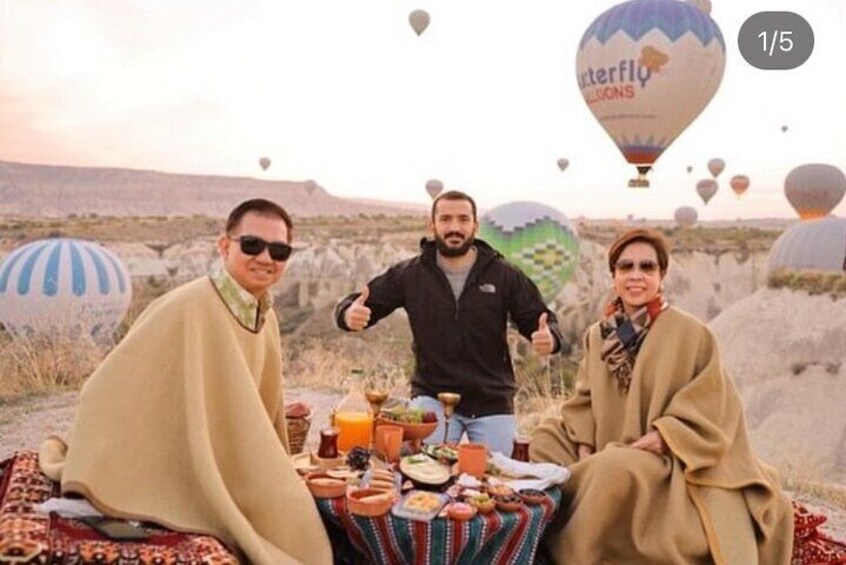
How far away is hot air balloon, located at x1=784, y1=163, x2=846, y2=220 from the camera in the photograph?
35406 mm

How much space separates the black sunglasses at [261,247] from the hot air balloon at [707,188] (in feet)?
157

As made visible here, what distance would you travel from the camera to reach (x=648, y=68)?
58.6ft

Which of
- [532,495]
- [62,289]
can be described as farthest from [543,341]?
[62,289]

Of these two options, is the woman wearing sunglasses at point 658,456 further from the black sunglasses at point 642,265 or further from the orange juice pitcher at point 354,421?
the orange juice pitcher at point 354,421

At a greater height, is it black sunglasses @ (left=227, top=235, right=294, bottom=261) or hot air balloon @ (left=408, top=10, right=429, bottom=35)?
hot air balloon @ (left=408, top=10, right=429, bottom=35)

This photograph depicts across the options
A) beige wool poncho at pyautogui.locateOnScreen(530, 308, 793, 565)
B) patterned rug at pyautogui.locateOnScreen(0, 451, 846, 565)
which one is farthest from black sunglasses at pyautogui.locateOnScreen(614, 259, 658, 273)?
patterned rug at pyautogui.locateOnScreen(0, 451, 846, 565)

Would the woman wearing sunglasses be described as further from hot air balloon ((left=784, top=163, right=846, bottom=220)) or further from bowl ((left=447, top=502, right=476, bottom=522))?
hot air balloon ((left=784, top=163, right=846, bottom=220))

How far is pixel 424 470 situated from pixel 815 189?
3648cm

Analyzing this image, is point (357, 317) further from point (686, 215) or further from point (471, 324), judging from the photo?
point (686, 215)

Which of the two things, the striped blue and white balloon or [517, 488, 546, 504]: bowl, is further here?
the striped blue and white balloon

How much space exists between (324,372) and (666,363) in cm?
832

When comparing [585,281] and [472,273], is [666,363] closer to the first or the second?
[472,273]

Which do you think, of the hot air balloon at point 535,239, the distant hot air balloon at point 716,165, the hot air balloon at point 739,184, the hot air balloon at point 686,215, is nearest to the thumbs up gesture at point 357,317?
the hot air balloon at point 535,239

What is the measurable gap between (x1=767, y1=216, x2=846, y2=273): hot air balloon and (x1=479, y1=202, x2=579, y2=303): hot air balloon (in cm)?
1207
